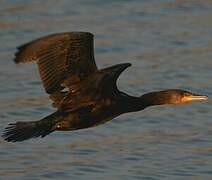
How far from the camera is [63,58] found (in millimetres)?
10086

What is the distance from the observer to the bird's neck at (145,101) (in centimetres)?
1028

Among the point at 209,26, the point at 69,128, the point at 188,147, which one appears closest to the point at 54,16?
the point at 209,26

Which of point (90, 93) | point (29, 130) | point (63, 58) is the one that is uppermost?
point (63, 58)

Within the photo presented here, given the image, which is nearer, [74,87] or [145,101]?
[74,87]

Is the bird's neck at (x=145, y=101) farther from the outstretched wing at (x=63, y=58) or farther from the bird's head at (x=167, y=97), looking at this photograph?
the outstretched wing at (x=63, y=58)

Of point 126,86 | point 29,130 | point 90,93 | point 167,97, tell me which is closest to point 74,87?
point 90,93

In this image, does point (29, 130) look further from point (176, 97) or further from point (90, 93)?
point (176, 97)

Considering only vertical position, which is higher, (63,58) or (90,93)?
(63,58)

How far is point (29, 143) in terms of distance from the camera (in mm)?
11773

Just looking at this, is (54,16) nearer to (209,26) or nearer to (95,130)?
(209,26)

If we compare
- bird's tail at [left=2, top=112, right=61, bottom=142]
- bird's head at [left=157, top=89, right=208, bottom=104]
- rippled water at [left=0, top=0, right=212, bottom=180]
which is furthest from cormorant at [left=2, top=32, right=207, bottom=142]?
rippled water at [left=0, top=0, right=212, bottom=180]

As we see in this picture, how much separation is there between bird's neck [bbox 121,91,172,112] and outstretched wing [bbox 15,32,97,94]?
491 mm

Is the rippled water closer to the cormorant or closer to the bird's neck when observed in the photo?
the bird's neck

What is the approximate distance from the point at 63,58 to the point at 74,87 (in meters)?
0.28
